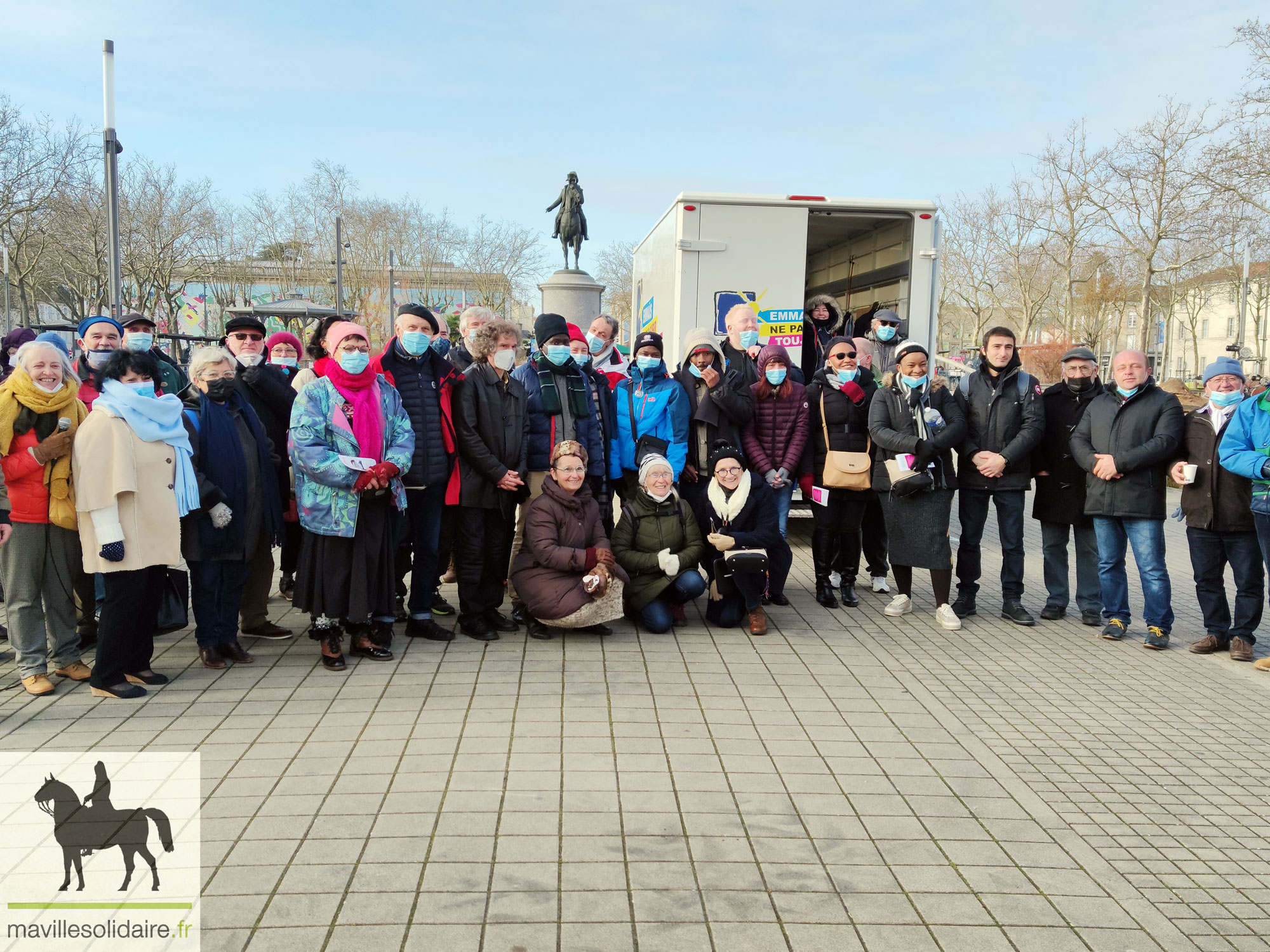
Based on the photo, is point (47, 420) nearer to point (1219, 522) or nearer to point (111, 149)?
point (1219, 522)

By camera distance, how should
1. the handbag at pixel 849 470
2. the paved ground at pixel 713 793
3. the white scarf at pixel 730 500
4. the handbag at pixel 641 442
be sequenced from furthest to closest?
the handbag at pixel 849 470, the handbag at pixel 641 442, the white scarf at pixel 730 500, the paved ground at pixel 713 793

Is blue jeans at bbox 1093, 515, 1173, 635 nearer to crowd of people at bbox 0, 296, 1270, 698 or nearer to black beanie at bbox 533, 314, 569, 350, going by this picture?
crowd of people at bbox 0, 296, 1270, 698

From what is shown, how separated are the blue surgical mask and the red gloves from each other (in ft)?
7.77

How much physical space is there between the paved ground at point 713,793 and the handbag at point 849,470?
4.40ft

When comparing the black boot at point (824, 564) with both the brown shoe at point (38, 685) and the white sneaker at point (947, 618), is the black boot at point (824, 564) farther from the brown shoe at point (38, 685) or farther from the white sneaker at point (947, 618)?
the brown shoe at point (38, 685)

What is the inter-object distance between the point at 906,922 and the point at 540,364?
4553 mm

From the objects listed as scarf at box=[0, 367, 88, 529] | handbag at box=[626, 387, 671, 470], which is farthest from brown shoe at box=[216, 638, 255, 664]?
handbag at box=[626, 387, 671, 470]

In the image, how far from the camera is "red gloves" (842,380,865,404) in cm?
734

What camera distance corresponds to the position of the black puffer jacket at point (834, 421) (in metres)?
7.36

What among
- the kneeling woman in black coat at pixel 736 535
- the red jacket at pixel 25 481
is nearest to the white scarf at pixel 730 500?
the kneeling woman in black coat at pixel 736 535

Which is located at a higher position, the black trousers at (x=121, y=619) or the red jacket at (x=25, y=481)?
the red jacket at (x=25, y=481)

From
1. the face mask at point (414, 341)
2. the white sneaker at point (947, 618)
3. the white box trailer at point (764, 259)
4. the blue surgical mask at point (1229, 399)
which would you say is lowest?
the white sneaker at point (947, 618)

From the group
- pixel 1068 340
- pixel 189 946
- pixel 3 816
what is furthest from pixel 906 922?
pixel 1068 340

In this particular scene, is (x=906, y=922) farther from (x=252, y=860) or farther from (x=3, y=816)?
(x=3, y=816)
